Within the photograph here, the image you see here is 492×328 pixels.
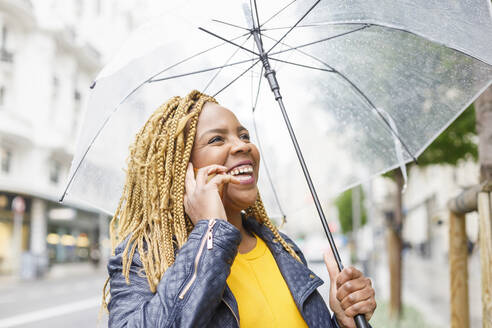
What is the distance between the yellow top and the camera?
1765 mm

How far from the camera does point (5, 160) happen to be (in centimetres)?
2209

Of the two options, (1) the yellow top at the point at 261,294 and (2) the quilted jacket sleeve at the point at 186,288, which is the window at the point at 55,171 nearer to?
(1) the yellow top at the point at 261,294

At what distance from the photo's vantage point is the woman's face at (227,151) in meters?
1.91

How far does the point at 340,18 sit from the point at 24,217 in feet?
79.0

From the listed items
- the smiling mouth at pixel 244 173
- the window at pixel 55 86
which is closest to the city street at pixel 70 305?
the smiling mouth at pixel 244 173

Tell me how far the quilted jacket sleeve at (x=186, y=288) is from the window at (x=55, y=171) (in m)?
25.7

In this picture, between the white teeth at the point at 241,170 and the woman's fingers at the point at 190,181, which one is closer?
the woman's fingers at the point at 190,181

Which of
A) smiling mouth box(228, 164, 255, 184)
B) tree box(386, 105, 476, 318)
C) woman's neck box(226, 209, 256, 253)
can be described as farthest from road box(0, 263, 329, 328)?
smiling mouth box(228, 164, 255, 184)

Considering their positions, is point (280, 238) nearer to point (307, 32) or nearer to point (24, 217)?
point (307, 32)

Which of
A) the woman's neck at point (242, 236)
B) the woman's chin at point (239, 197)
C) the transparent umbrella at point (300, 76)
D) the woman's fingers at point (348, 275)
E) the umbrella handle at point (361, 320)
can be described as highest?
the transparent umbrella at point (300, 76)

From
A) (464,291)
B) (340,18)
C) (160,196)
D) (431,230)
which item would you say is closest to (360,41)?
(340,18)

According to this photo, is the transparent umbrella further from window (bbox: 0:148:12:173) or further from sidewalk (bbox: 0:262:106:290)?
window (bbox: 0:148:12:173)

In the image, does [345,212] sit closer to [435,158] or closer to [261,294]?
[435,158]

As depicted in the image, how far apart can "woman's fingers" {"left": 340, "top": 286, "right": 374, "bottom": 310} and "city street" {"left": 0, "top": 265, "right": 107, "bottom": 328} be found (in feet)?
18.6
